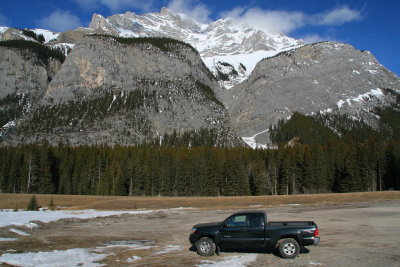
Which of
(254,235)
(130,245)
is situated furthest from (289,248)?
(130,245)

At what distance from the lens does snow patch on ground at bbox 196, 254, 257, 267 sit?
1412 centimetres

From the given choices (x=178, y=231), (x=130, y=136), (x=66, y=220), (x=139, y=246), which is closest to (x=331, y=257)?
(x=139, y=246)

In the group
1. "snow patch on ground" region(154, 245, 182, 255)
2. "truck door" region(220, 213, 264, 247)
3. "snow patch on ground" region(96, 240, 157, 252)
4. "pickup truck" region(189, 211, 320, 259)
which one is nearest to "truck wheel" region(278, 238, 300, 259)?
"pickup truck" region(189, 211, 320, 259)

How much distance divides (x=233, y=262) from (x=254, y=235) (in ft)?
6.18

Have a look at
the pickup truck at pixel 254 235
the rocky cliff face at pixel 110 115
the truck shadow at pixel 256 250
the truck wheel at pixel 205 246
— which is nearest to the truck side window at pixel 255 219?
the pickup truck at pixel 254 235

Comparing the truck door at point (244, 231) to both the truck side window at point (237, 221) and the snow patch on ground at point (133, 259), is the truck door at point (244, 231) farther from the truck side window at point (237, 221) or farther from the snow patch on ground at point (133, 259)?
the snow patch on ground at point (133, 259)

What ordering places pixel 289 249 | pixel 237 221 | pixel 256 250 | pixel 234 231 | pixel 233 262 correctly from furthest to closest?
pixel 256 250
pixel 237 221
pixel 234 231
pixel 289 249
pixel 233 262

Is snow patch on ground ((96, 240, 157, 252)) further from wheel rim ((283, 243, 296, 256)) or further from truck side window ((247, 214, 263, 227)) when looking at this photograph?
wheel rim ((283, 243, 296, 256))

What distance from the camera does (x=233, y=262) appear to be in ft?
48.0

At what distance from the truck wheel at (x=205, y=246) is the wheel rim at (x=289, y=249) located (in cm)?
346

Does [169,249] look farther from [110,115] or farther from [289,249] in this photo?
[110,115]

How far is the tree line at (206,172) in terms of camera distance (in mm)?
85000

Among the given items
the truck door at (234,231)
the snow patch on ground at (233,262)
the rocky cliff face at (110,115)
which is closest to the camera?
the snow patch on ground at (233,262)

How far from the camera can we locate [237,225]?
16250 millimetres
